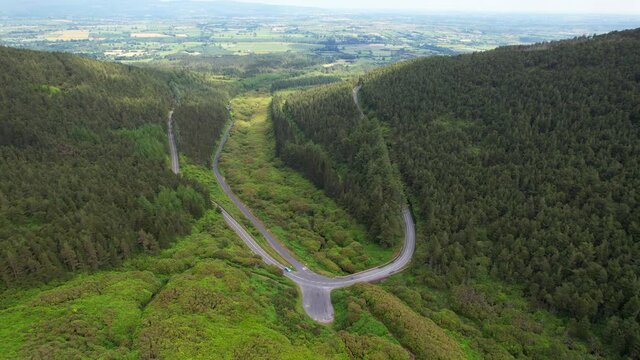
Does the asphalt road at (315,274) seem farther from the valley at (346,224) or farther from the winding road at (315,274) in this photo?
the valley at (346,224)

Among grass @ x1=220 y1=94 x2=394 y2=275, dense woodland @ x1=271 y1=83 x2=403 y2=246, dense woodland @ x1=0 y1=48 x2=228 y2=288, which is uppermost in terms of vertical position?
dense woodland @ x1=0 y1=48 x2=228 y2=288

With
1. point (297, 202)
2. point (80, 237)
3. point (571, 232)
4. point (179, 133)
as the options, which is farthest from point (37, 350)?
point (179, 133)

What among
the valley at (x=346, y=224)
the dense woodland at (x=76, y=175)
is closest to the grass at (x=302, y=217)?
the valley at (x=346, y=224)

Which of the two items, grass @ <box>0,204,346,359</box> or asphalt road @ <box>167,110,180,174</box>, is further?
asphalt road @ <box>167,110,180,174</box>

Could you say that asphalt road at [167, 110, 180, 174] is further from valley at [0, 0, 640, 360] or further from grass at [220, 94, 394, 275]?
grass at [220, 94, 394, 275]

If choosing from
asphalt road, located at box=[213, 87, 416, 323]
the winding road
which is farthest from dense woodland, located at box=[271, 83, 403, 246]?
the winding road

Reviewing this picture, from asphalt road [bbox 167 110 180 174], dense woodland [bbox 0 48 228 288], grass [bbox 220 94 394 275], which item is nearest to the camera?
dense woodland [bbox 0 48 228 288]
